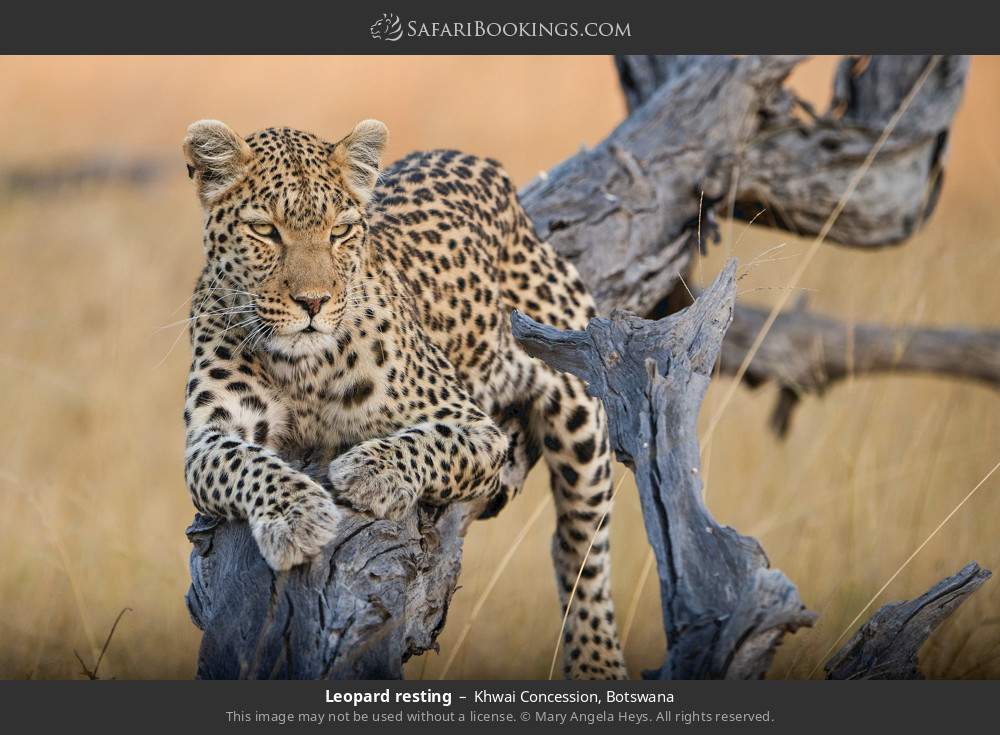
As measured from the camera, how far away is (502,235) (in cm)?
700

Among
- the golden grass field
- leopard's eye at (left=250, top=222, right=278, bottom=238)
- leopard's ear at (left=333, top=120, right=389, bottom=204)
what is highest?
leopard's ear at (left=333, top=120, right=389, bottom=204)

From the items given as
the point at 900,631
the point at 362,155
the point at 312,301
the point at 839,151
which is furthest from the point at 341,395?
the point at 839,151

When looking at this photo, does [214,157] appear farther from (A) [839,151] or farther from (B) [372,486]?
(A) [839,151]

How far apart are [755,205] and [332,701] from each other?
5.78 metres

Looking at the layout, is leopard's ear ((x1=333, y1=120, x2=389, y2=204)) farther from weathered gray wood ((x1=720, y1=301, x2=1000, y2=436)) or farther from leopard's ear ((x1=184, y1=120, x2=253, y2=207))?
weathered gray wood ((x1=720, y1=301, x2=1000, y2=436))

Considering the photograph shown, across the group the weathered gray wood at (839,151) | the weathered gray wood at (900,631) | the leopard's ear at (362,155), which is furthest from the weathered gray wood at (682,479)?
the weathered gray wood at (839,151)

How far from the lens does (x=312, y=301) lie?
5148 mm

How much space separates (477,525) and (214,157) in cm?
554

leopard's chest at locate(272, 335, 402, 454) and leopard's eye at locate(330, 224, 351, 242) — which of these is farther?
leopard's chest at locate(272, 335, 402, 454)

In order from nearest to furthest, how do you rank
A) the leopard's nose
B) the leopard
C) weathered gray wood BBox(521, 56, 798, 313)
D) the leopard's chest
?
the leopard, the leopard's nose, the leopard's chest, weathered gray wood BBox(521, 56, 798, 313)

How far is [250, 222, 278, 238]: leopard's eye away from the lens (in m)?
5.28

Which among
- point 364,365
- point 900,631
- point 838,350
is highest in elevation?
point 364,365

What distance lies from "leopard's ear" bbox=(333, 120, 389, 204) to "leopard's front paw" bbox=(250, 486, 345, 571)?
175 centimetres

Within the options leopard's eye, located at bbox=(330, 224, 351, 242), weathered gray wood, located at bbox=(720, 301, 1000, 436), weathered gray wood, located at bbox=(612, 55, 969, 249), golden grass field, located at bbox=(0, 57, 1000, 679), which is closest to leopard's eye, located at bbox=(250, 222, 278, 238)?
leopard's eye, located at bbox=(330, 224, 351, 242)
